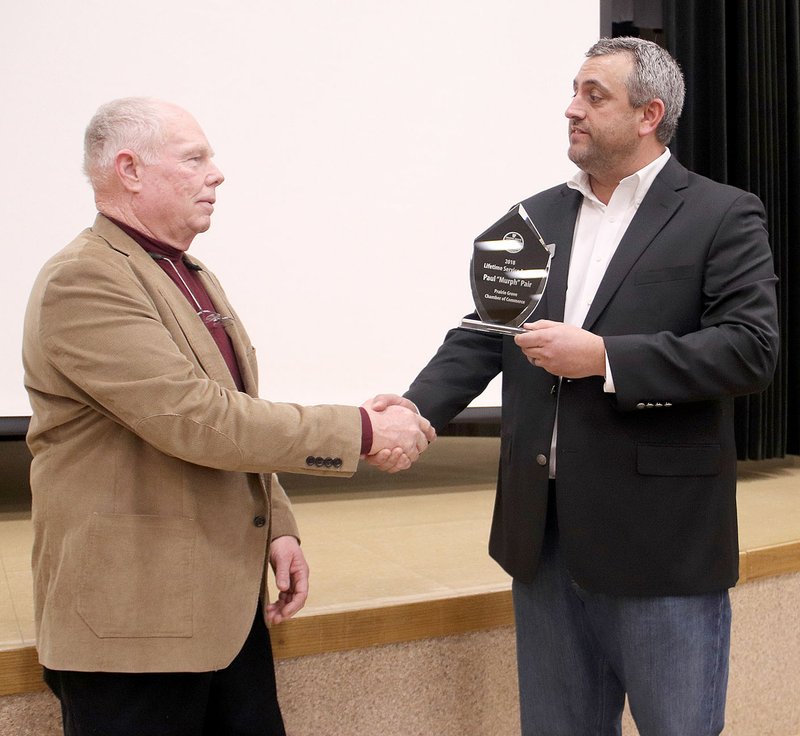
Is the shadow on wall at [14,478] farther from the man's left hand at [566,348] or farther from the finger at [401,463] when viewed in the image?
the man's left hand at [566,348]

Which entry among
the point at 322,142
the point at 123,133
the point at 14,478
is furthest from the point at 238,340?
the point at 14,478

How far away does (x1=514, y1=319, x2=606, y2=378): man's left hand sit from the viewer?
1447mm

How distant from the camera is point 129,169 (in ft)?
4.64

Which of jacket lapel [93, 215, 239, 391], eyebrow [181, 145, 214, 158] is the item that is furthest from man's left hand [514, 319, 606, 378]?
eyebrow [181, 145, 214, 158]

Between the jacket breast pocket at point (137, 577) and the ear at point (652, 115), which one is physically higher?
the ear at point (652, 115)

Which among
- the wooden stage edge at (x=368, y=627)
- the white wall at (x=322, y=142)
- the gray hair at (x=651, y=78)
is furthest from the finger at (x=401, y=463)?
the white wall at (x=322, y=142)

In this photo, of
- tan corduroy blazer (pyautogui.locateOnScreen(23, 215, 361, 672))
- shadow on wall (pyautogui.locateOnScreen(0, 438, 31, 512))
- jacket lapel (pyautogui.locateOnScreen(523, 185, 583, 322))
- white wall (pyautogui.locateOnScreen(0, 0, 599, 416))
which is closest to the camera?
tan corduroy blazer (pyautogui.locateOnScreen(23, 215, 361, 672))

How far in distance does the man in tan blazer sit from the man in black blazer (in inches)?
14.5

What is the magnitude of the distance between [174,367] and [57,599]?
1.18 ft

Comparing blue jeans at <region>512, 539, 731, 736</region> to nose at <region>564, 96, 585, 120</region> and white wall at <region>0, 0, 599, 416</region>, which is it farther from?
white wall at <region>0, 0, 599, 416</region>

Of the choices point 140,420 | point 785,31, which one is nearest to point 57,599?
point 140,420

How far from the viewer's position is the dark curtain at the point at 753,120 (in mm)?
4184

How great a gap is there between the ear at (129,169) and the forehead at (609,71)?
0.82 m

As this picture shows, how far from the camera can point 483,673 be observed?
2.14 meters
